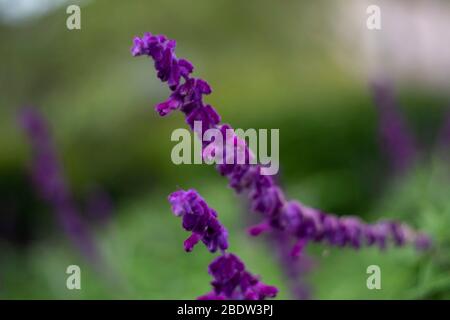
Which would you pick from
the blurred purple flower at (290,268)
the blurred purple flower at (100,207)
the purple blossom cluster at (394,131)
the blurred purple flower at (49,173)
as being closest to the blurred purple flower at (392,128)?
the purple blossom cluster at (394,131)

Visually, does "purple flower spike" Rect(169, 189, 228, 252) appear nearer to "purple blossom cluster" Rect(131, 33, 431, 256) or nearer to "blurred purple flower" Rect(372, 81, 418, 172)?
"purple blossom cluster" Rect(131, 33, 431, 256)

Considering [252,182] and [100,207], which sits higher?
[100,207]

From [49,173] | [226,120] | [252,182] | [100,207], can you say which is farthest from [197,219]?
[226,120]

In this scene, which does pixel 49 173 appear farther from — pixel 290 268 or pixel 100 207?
pixel 290 268

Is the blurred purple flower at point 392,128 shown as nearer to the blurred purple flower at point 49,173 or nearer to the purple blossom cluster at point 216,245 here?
the blurred purple flower at point 49,173

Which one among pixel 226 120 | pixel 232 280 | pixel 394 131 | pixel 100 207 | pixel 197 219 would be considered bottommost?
pixel 232 280

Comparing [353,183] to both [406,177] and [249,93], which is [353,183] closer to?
[406,177]
